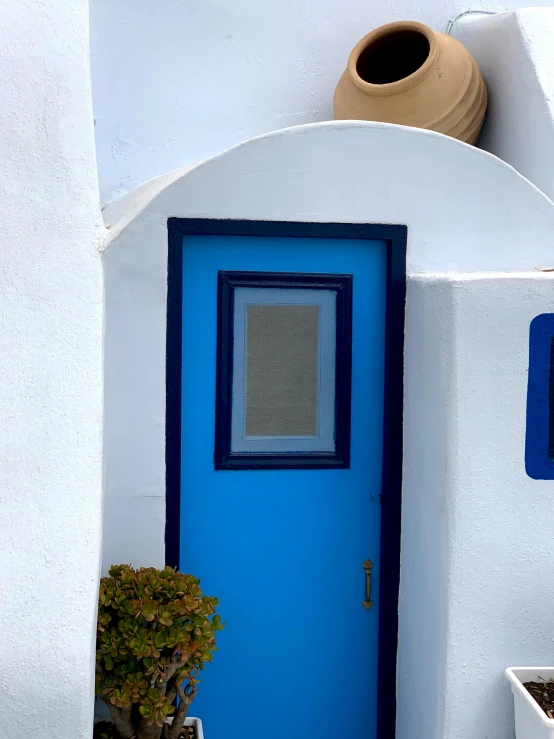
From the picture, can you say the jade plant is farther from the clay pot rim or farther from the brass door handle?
the clay pot rim

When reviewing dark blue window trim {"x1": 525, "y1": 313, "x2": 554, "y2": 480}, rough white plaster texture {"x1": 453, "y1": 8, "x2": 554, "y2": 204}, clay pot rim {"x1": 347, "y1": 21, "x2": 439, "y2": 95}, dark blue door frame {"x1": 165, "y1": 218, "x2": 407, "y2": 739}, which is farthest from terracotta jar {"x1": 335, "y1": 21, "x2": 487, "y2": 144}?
dark blue window trim {"x1": 525, "y1": 313, "x2": 554, "y2": 480}

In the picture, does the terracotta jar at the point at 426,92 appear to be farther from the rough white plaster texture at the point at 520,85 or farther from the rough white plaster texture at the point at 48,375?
the rough white plaster texture at the point at 48,375

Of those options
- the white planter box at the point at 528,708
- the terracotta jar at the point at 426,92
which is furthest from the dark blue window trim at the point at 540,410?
the terracotta jar at the point at 426,92

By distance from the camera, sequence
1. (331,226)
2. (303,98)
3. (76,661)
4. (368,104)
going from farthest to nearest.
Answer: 1. (303,98)
2. (368,104)
3. (331,226)
4. (76,661)

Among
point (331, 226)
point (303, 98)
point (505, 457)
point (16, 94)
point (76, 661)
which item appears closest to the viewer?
point (76, 661)

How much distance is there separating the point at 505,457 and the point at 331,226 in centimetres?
114

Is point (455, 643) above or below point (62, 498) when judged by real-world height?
below

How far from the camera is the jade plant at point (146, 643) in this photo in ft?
10.4

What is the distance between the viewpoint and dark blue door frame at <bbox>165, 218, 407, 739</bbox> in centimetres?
362

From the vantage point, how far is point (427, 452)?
3568 millimetres

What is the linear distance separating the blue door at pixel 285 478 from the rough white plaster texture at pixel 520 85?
1.30 metres

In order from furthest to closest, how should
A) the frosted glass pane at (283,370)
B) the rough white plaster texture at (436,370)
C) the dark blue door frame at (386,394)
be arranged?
the frosted glass pane at (283,370) → the dark blue door frame at (386,394) → the rough white plaster texture at (436,370)

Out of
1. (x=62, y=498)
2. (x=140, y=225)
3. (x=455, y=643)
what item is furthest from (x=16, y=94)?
(x=455, y=643)

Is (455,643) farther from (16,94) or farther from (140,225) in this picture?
(16,94)
